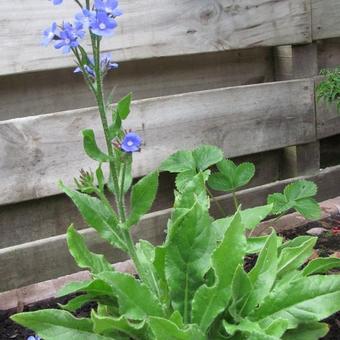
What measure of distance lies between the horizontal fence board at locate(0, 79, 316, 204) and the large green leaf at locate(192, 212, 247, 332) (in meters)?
0.93

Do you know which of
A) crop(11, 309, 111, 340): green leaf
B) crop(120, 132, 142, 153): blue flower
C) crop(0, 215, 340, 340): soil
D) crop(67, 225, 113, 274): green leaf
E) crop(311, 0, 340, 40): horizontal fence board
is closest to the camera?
crop(120, 132, 142, 153): blue flower

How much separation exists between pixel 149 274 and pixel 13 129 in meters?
0.80

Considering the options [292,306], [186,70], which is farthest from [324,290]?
[186,70]

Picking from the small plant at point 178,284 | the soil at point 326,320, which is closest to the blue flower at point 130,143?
the small plant at point 178,284

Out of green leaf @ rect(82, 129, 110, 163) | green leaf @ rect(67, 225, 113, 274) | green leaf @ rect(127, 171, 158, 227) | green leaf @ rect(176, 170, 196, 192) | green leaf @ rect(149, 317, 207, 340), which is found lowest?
green leaf @ rect(149, 317, 207, 340)

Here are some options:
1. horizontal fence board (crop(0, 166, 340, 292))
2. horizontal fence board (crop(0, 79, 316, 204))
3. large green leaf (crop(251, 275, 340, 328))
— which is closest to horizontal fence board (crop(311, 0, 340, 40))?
horizontal fence board (crop(0, 79, 316, 204))

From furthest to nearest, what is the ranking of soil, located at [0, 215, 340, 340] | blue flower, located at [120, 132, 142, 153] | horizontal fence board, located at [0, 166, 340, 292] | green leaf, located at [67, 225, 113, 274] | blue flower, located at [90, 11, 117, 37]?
1. horizontal fence board, located at [0, 166, 340, 292]
2. soil, located at [0, 215, 340, 340]
3. green leaf, located at [67, 225, 113, 274]
4. blue flower, located at [120, 132, 142, 153]
5. blue flower, located at [90, 11, 117, 37]

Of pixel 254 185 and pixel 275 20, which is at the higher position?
pixel 275 20

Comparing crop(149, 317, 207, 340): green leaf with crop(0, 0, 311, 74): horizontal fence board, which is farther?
crop(0, 0, 311, 74): horizontal fence board

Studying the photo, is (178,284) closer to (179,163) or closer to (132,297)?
(132,297)

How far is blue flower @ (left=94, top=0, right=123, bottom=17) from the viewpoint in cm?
125

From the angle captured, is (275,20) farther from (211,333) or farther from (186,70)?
(211,333)

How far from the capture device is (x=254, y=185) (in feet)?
9.35

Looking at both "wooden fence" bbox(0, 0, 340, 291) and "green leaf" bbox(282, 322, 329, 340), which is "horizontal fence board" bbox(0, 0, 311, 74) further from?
"green leaf" bbox(282, 322, 329, 340)
